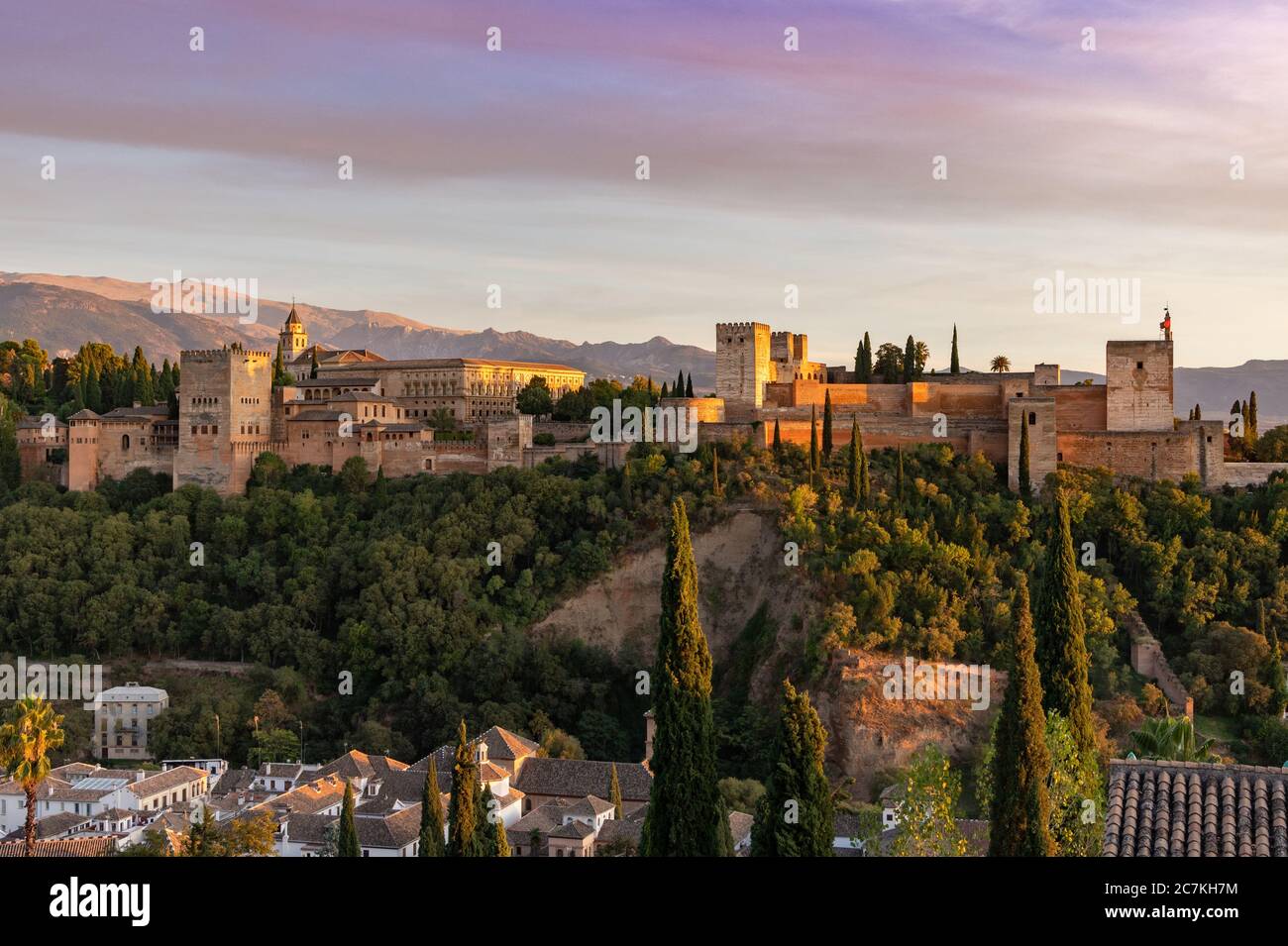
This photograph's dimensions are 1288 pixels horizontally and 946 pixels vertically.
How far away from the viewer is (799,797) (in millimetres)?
17922

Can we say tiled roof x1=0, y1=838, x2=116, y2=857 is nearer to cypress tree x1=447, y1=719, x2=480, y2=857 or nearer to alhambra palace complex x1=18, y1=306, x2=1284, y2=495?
cypress tree x1=447, y1=719, x2=480, y2=857

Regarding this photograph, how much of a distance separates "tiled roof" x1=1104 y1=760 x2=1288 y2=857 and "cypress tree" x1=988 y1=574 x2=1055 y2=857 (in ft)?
20.6

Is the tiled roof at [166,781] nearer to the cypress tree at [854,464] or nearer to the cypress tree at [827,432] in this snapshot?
the cypress tree at [854,464]

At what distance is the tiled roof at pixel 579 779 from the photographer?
3080 cm

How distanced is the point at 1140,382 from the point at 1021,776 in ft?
83.3

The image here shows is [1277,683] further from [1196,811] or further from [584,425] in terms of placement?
[1196,811]

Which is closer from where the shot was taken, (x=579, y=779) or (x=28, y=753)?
(x=28, y=753)

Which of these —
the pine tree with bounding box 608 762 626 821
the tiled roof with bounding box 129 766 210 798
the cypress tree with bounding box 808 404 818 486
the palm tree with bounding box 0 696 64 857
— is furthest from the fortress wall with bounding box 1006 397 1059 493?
the palm tree with bounding box 0 696 64 857

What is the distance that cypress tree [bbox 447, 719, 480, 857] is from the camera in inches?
847

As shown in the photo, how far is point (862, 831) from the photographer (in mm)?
23688

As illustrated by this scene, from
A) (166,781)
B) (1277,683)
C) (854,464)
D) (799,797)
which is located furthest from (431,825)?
(1277,683)

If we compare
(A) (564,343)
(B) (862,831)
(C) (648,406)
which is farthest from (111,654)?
(A) (564,343)

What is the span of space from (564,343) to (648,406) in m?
153

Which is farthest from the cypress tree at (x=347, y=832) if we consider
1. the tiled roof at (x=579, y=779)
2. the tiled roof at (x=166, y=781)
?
the tiled roof at (x=166, y=781)
